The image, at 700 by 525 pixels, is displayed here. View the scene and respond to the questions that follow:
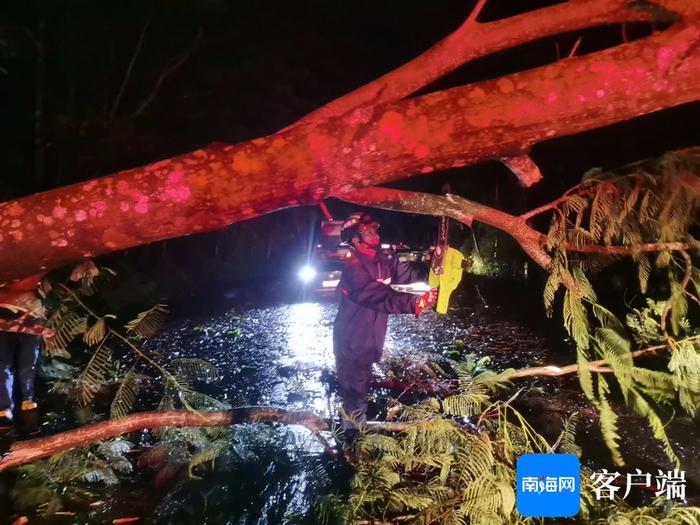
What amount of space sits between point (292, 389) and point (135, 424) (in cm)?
→ 278

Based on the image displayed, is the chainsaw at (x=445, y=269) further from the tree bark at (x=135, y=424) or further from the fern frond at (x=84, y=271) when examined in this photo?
the fern frond at (x=84, y=271)

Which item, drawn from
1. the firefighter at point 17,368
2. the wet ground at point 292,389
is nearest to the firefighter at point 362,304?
the wet ground at point 292,389

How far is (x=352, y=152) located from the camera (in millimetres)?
1742

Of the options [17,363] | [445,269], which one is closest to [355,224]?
[445,269]

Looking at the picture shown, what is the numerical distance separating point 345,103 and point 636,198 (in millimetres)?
1562

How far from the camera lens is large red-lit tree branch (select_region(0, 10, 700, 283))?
1.65 m

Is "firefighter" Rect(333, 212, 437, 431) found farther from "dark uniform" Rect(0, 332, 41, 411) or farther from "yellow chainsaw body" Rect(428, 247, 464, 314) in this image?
"dark uniform" Rect(0, 332, 41, 411)

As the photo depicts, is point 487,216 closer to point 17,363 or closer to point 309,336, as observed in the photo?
point 17,363

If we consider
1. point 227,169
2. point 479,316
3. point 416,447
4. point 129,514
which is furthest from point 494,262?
point 227,169

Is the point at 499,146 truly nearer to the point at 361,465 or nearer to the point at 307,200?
the point at 307,200

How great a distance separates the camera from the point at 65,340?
2.82 metres

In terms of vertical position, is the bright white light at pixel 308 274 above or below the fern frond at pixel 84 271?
above

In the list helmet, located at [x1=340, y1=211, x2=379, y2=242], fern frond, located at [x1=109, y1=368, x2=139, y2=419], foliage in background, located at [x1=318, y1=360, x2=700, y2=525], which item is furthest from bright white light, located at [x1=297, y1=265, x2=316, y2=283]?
fern frond, located at [x1=109, y1=368, x2=139, y2=419]

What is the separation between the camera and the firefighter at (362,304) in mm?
4139
